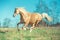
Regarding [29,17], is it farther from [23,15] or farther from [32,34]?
[32,34]

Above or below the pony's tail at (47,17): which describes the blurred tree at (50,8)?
above

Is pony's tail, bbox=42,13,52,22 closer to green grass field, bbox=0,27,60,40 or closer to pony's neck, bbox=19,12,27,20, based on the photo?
green grass field, bbox=0,27,60,40

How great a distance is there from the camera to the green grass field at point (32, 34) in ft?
9.34

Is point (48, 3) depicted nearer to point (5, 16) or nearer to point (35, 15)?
point (35, 15)

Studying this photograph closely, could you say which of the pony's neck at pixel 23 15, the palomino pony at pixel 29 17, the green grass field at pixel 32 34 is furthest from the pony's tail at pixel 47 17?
the pony's neck at pixel 23 15

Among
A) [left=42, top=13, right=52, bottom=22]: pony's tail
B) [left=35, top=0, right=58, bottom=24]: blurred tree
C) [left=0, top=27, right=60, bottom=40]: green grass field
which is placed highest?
[left=35, top=0, right=58, bottom=24]: blurred tree

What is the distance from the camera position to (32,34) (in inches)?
113

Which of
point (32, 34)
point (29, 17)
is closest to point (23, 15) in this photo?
point (29, 17)

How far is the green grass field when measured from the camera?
285cm

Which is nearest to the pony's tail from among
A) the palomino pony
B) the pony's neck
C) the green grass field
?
the palomino pony

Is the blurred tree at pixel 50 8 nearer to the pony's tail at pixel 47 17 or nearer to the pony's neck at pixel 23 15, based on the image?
the pony's tail at pixel 47 17

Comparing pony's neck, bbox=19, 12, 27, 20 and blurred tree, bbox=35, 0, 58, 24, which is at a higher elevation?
blurred tree, bbox=35, 0, 58, 24

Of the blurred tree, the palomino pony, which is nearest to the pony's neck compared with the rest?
the palomino pony

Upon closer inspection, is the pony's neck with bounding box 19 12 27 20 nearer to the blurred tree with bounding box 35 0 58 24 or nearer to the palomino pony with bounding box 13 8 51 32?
the palomino pony with bounding box 13 8 51 32
